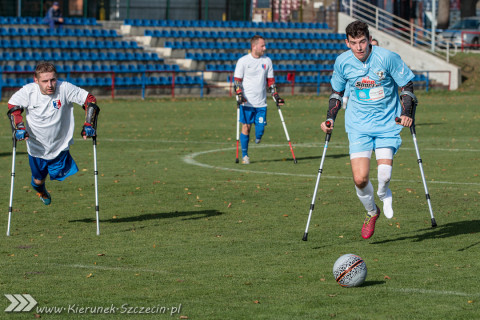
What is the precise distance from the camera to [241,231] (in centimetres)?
1105

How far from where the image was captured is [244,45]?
156 feet

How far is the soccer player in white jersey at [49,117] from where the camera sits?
36.7 ft

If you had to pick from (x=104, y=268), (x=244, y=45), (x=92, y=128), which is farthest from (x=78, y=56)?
(x=104, y=268)

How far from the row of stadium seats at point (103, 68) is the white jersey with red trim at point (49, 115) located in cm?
2713

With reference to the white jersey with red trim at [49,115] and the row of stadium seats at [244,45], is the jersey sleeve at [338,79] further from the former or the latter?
the row of stadium seats at [244,45]

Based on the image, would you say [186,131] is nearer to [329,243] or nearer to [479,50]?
[329,243]

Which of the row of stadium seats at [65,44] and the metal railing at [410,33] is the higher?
the metal railing at [410,33]

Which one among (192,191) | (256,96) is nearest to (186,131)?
(256,96)

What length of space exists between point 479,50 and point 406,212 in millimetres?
45168

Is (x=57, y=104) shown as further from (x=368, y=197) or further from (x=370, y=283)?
(x=370, y=283)

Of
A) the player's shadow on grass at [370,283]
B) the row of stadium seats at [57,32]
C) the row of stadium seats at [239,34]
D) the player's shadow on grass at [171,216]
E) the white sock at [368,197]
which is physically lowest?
the player's shadow on grass at [171,216]

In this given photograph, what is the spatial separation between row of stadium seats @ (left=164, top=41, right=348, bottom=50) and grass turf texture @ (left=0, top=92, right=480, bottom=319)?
25120 millimetres

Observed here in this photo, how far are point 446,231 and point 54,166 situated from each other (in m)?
5.21

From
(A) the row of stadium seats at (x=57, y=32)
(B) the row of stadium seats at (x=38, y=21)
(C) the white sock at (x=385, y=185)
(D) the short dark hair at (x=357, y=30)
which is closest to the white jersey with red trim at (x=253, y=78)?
(C) the white sock at (x=385, y=185)
